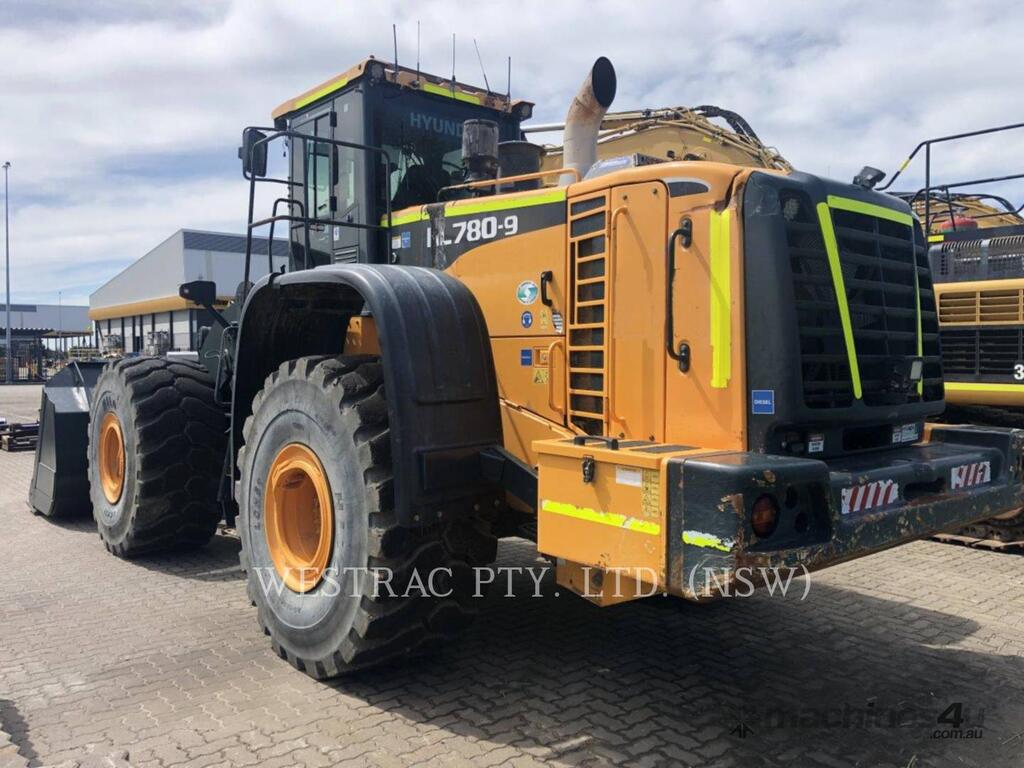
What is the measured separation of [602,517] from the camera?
3.22 meters

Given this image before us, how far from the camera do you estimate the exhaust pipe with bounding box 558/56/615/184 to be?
434cm

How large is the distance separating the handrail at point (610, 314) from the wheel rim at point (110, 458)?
4.54m

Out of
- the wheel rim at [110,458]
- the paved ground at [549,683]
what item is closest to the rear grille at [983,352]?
the paved ground at [549,683]

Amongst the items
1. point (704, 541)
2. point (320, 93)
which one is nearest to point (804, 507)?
point (704, 541)

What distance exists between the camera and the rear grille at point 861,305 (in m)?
3.42

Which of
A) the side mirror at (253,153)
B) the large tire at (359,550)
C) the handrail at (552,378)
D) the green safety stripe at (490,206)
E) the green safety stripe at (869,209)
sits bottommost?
the large tire at (359,550)

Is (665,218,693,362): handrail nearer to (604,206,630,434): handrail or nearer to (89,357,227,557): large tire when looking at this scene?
(604,206,630,434): handrail

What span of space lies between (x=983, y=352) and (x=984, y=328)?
191 mm

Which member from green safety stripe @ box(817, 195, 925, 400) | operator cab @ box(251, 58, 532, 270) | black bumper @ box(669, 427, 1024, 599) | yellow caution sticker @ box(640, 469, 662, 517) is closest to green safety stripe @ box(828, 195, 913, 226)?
green safety stripe @ box(817, 195, 925, 400)

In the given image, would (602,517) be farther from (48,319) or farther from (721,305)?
(48,319)

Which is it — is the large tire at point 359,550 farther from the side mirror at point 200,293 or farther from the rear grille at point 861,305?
the side mirror at point 200,293

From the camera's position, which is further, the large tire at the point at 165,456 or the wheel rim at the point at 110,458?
the wheel rim at the point at 110,458

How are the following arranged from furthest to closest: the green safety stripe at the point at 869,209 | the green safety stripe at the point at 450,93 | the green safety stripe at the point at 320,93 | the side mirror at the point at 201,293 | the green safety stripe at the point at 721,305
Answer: the side mirror at the point at 201,293 → the green safety stripe at the point at 450,93 → the green safety stripe at the point at 320,93 → the green safety stripe at the point at 869,209 → the green safety stripe at the point at 721,305

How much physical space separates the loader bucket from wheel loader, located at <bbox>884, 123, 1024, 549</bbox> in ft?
24.2
